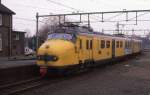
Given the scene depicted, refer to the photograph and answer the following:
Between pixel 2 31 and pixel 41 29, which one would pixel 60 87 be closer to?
pixel 2 31

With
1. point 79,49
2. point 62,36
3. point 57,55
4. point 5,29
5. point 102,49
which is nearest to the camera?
point 57,55

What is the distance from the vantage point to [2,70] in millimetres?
17797

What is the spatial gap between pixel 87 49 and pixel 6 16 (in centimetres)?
3271

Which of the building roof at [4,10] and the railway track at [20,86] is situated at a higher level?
the building roof at [4,10]

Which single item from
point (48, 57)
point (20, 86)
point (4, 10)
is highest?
point (4, 10)

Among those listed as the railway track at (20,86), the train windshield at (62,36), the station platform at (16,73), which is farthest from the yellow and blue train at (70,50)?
the station platform at (16,73)

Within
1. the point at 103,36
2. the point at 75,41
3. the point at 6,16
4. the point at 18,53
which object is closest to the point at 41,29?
the point at 18,53

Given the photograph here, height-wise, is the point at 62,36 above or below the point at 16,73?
above

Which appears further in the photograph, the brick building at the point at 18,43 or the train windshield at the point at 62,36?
the brick building at the point at 18,43

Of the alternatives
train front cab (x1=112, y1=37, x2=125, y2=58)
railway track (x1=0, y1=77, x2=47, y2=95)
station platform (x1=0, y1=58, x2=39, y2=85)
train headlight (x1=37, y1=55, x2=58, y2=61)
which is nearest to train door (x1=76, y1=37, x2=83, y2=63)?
train headlight (x1=37, y1=55, x2=58, y2=61)

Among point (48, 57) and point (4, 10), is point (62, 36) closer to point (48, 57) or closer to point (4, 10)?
point (48, 57)

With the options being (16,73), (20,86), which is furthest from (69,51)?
(20,86)

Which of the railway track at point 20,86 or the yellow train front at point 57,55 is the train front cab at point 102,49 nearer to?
the yellow train front at point 57,55

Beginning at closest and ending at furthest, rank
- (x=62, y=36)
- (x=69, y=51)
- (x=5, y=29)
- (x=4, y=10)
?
(x=69, y=51)
(x=62, y=36)
(x=4, y=10)
(x=5, y=29)
